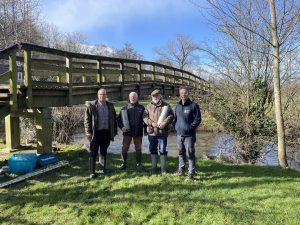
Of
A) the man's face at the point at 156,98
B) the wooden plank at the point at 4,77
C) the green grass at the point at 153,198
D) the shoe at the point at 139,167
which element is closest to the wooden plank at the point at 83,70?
→ the wooden plank at the point at 4,77

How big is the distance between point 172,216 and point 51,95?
4717 millimetres

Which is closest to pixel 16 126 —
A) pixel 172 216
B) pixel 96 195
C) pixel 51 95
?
pixel 51 95

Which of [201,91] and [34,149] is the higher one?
[201,91]

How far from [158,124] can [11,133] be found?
420 centimetres

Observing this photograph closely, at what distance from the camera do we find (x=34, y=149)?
898 centimetres

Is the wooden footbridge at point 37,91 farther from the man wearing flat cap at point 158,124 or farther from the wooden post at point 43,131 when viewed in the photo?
the man wearing flat cap at point 158,124

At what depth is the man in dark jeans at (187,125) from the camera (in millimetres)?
6816

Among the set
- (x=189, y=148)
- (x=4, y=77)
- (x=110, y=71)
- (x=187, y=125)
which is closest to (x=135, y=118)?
(x=187, y=125)

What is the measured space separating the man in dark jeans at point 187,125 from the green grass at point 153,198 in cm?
43

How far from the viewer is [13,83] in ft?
23.2

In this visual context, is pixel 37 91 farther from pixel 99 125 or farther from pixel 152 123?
pixel 152 123

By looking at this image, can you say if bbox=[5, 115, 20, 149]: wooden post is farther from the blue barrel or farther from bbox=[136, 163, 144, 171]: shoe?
bbox=[136, 163, 144, 171]: shoe

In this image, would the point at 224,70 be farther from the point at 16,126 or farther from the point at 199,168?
the point at 16,126

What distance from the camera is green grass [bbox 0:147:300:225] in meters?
5.24
